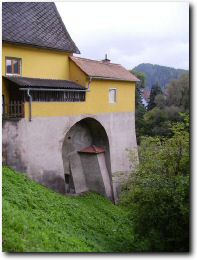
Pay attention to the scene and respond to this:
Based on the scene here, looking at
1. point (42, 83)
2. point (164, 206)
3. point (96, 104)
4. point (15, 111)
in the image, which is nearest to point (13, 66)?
point (42, 83)

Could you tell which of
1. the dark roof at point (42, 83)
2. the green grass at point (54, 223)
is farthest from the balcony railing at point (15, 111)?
the green grass at point (54, 223)

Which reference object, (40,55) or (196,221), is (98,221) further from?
(40,55)

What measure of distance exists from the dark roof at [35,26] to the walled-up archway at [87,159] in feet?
7.57

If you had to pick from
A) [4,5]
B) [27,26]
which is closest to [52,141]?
[27,26]

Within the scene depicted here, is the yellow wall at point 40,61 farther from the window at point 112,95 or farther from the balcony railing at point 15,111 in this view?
the window at point 112,95

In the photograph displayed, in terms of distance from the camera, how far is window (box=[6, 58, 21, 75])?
28.1 feet

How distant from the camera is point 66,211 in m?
7.39

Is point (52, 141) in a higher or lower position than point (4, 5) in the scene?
lower

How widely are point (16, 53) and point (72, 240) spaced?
505cm

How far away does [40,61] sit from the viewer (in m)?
9.24

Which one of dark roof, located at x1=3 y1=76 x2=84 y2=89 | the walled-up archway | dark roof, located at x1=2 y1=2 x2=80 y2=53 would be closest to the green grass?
the walled-up archway

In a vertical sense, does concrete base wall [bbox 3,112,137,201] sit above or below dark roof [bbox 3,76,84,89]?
below

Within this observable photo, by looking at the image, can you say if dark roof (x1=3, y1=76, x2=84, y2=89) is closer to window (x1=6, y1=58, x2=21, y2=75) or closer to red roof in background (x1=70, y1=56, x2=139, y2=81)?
window (x1=6, y1=58, x2=21, y2=75)

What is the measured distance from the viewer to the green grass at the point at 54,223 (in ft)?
15.1
